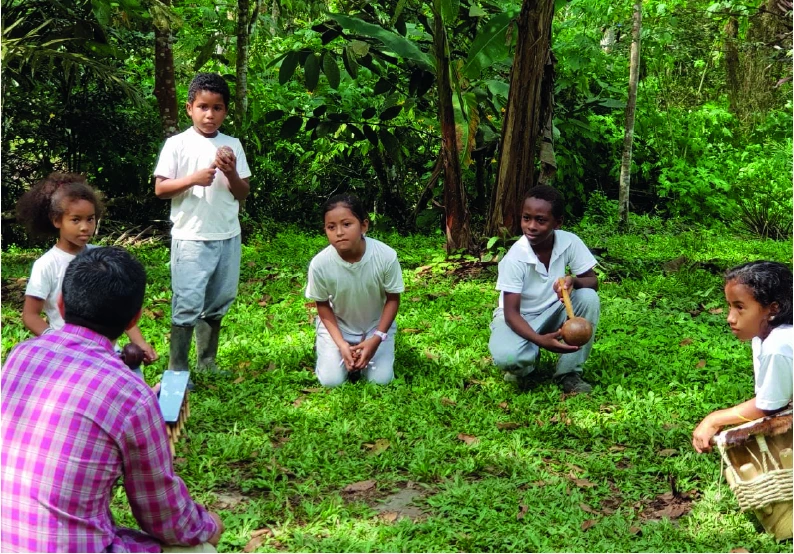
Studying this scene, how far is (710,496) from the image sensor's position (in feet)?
10.9

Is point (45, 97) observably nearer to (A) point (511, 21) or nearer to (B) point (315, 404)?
(A) point (511, 21)

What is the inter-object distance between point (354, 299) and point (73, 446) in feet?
9.29

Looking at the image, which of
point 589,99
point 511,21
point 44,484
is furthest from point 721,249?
point 44,484

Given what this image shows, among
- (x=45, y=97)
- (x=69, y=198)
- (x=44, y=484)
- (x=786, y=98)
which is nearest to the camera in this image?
(x=44, y=484)

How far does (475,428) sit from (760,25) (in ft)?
42.4

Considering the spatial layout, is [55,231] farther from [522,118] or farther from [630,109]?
[630,109]

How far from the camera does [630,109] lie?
355 inches

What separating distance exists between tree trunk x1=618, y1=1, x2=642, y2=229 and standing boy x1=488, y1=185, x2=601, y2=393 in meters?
4.82

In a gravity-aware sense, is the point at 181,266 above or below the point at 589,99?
below

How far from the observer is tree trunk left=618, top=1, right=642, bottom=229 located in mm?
8766

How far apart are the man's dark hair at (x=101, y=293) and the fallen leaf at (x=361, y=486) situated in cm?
163

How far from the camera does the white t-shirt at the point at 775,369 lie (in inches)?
116

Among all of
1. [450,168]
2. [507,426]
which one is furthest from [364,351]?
[450,168]

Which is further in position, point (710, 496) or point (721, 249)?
point (721, 249)
